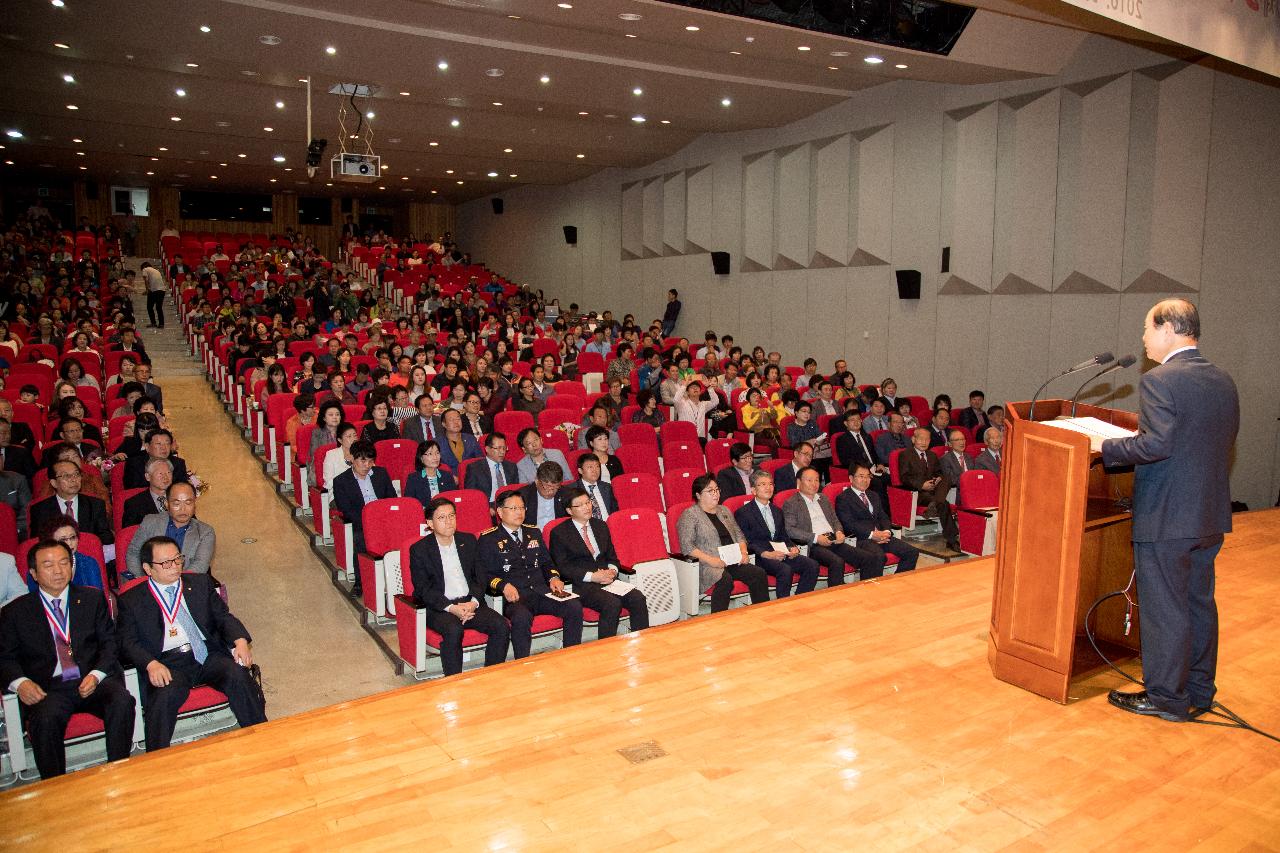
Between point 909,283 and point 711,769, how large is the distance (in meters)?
9.18

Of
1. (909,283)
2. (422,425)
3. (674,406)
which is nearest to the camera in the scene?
Answer: (422,425)

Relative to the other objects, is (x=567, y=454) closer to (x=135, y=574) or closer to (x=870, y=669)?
(x=135, y=574)

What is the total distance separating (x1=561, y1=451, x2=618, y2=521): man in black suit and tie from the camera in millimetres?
5605

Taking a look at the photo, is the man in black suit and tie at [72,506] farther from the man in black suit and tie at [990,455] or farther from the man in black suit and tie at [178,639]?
the man in black suit and tie at [990,455]

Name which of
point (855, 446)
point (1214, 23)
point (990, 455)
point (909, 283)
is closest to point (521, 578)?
point (855, 446)

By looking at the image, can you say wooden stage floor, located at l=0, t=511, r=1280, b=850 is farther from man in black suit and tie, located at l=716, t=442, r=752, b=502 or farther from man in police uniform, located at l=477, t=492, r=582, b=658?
man in black suit and tie, located at l=716, t=442, r=752, b=502

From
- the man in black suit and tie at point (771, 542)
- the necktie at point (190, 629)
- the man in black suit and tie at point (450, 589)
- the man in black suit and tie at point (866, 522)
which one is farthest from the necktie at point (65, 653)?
the man in black suit and tie at point (866, 522)

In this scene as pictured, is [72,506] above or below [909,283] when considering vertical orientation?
below

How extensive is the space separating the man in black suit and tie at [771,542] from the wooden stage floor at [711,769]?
208cm

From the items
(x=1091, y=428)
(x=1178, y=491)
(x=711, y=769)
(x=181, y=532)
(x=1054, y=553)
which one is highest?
(x=1091, y=428)

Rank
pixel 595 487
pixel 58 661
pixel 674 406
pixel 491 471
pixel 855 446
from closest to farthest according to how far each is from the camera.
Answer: pixel 58 661 → pixel 595 487 → pixel 491 471 → pixel 855 446 → pixel 674 406

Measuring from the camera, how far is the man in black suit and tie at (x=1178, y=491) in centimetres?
248

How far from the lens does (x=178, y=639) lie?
374 centimetres

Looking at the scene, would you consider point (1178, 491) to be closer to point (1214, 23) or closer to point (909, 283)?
point (1214, 23)
